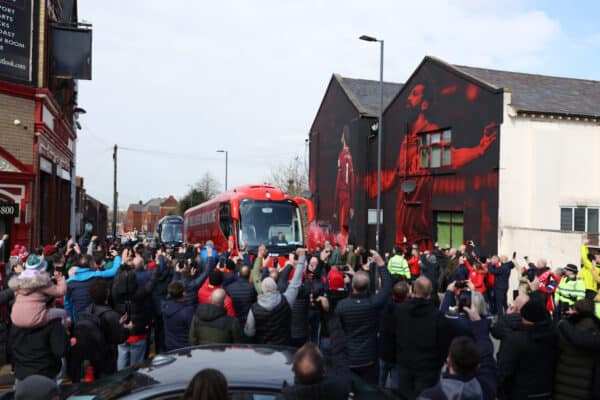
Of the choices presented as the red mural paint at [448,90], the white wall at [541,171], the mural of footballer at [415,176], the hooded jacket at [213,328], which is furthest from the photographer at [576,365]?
the red mural paint at [448,90]

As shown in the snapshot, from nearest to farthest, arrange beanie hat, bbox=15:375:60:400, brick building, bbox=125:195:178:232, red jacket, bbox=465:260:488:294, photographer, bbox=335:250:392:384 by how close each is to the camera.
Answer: beanie hat, bbox=15:375:60:400, photographer, bbox=335:250:392:384, red jacket, bbox=465:260:488:294, brick building, bbox=125:195:178:232

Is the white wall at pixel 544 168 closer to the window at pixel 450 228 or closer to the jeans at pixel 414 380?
the window at pixel 450 228

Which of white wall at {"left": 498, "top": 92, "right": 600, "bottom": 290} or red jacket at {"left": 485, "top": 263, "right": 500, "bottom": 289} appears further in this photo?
white wall at {"left": 498, "top": 92, "right": 600, "bottom": 290}

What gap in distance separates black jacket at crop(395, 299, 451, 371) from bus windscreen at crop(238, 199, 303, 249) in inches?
Result: 473

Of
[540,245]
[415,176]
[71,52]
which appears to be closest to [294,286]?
[540,245]

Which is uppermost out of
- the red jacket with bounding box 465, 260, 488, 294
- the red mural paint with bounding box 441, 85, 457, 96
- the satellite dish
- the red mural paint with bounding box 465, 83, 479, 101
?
the red mural paint with bounding box 441, 85, 457, 96

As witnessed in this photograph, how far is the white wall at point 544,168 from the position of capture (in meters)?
19.0

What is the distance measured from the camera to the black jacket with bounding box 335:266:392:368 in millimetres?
5961

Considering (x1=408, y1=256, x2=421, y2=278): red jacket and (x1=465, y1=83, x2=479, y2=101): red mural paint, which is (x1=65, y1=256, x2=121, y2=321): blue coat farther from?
(x1=465, y1=83, x2=479, y2=101): red mural paint

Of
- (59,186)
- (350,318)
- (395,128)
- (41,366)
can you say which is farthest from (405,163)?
(41,366)

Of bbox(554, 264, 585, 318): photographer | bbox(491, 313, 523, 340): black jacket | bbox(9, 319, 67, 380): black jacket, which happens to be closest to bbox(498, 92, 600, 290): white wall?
bbox(554, 264, 585, 318): photographer

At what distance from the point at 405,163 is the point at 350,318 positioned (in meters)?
19.0

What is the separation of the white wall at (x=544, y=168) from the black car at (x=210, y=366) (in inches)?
640

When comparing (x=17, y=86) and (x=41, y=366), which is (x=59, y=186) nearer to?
(x=17, y=86)
